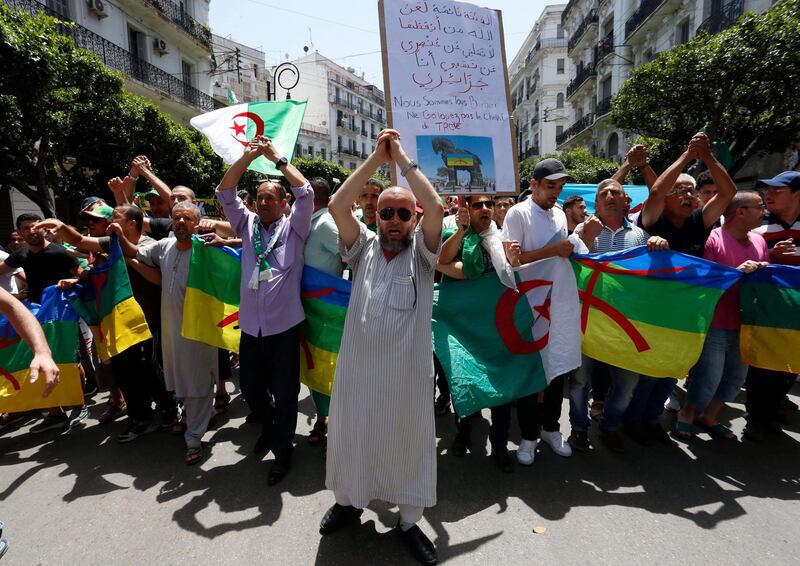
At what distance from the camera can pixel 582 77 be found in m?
33.4

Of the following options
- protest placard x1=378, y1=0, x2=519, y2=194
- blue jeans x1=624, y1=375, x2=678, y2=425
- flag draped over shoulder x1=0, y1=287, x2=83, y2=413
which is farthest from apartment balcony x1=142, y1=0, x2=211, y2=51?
blue jeans x1=624, y1=375, x2=678, y2=425

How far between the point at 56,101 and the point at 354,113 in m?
61.3

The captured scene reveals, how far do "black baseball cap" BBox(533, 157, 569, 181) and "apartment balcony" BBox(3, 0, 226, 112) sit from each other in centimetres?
1511

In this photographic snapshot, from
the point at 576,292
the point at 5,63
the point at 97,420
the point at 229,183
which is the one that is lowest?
the point at 97,420

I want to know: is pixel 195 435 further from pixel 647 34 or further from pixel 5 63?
pixel 647 34

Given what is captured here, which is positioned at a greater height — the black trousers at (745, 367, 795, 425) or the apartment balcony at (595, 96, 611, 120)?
the apartment balcony at (595, 96, 611, 120)

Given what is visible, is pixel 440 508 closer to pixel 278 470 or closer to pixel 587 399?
pixel 278 470

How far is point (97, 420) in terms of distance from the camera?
4.34m

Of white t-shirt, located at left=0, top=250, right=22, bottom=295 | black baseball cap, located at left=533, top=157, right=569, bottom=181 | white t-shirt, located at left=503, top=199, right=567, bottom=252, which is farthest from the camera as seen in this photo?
white t-shirt, located at left=0, top=250, right=22, bottom=295

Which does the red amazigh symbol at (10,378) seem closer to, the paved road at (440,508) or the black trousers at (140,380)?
the paved road at (440,508)

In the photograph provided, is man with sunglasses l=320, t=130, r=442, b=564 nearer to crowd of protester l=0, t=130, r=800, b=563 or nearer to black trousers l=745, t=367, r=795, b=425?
crowd of protester l=0, t=130, r=800, b=563

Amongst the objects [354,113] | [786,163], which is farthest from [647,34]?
[354,113]

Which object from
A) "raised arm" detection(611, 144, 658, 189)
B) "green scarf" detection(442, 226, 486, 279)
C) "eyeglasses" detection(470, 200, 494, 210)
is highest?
"raised arm" detection(611, 144, 658, 189)

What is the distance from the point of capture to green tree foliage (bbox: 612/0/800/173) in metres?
10.2
